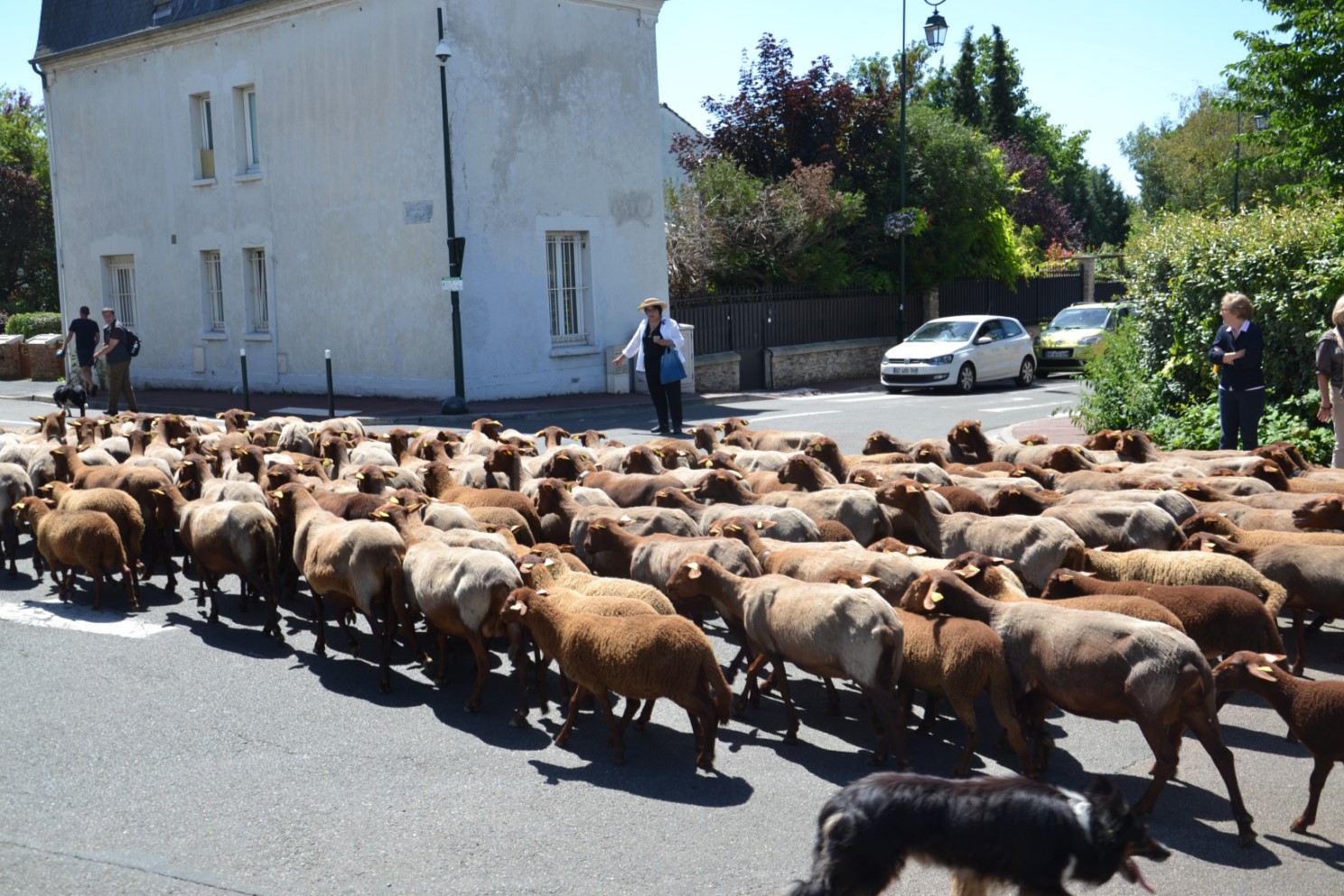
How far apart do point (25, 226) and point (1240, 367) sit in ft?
162

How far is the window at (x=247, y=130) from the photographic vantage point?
27891 mm

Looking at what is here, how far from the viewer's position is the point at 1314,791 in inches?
207

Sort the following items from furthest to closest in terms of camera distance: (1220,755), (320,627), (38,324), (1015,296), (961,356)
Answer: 1. (1015,296)
2. (38,324)
3. (961,356)
4. (320,627)
5. (1220,755)

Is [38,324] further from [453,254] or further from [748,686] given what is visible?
[748,686]

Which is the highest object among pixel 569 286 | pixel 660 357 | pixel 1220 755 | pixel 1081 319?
pixel 569 286

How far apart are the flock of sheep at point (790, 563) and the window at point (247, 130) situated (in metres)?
17.6

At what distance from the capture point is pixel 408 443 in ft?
43.2

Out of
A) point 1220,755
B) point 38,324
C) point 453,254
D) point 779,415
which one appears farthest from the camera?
point 38,324

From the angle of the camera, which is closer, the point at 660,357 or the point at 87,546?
the point at 87,546

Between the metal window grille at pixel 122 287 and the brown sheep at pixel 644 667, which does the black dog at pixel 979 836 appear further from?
the metal window grille at pixel 122 287

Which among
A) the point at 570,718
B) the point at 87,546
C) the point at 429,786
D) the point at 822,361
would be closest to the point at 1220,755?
the point at 570,718

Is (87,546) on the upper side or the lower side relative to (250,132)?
lower

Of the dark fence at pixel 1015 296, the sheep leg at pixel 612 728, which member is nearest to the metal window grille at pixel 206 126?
the dark fence at pixel 1015 296

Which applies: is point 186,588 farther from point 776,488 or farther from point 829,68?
point 829,68
